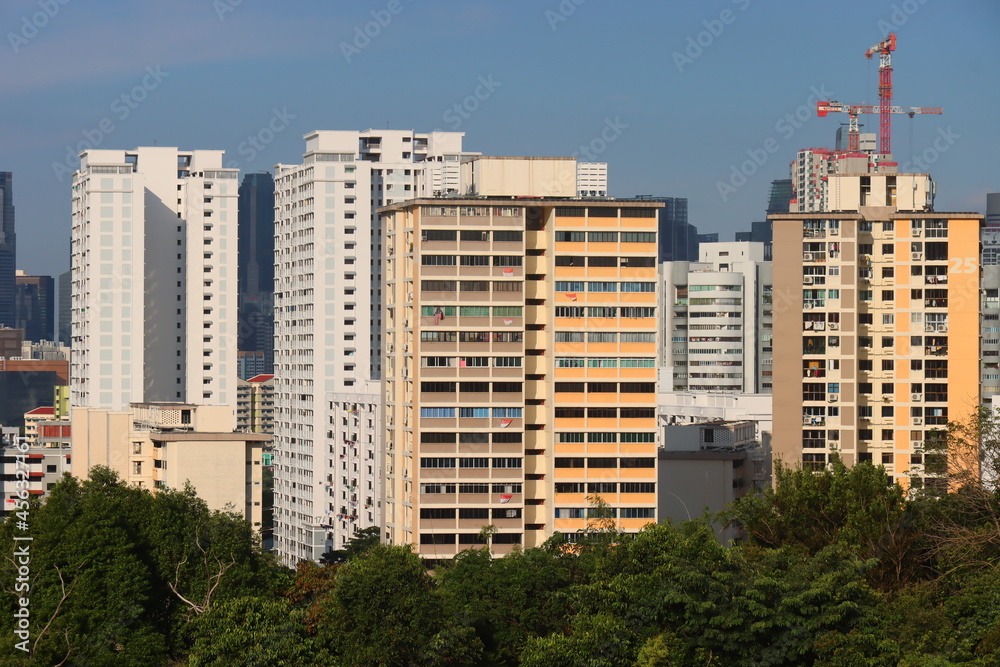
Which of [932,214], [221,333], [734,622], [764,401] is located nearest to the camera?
[734,622]

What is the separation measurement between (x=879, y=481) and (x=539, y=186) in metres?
24.2

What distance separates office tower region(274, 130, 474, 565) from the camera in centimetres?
13250

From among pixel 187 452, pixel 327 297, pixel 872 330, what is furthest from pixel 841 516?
pixel 327 297

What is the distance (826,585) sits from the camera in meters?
48.1

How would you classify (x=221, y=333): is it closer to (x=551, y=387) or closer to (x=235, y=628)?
(x=551, y=387)

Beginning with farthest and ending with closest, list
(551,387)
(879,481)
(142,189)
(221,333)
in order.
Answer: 1. (221,333)
2. (142,189)
3. (551,387)
4. (879,481)

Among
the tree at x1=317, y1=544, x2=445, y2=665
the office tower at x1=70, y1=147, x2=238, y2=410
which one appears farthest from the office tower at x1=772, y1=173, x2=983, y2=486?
the office tower at x1=70, y1=147, x2=238, y2=410

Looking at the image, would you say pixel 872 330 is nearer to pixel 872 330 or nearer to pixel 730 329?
pixel 872 330

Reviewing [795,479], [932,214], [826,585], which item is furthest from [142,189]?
[826,585]

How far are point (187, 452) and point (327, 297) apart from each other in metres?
54.5

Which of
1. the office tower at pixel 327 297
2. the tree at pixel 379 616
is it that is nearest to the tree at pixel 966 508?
the tree at pixel 379 616

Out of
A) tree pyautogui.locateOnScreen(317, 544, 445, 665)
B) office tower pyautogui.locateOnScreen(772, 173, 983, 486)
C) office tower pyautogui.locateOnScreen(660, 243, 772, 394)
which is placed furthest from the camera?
office tower pyautogui.locateOnScreen(660, 243, 772, 394)

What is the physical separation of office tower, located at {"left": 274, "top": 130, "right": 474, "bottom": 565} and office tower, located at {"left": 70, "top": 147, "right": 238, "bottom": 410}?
1971 centimetres

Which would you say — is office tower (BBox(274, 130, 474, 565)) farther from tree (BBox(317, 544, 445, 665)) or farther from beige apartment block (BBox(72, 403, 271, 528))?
tree (BBox(317, 544, 445, 665))
